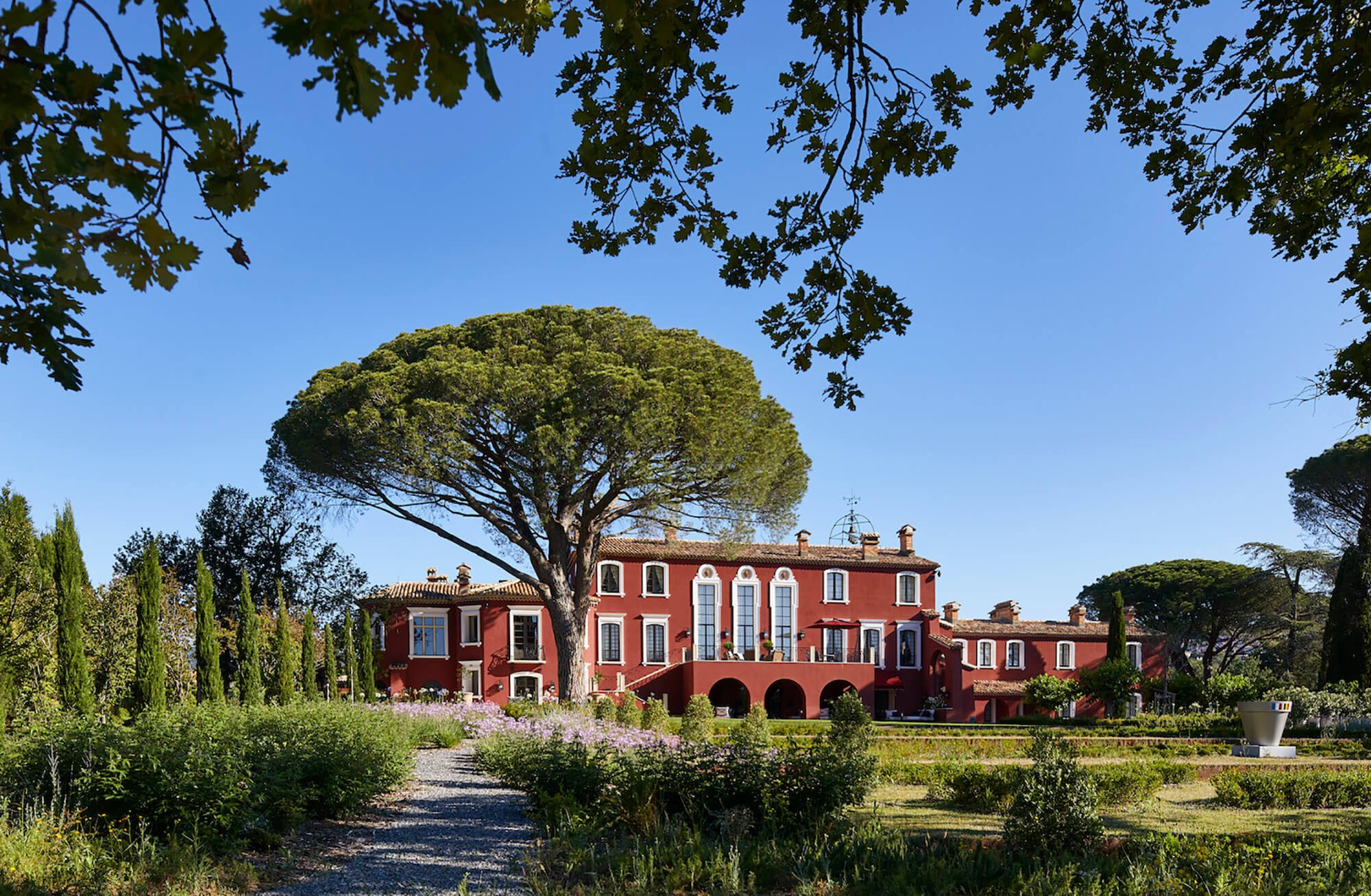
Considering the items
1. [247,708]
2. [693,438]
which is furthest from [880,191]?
[693,438]

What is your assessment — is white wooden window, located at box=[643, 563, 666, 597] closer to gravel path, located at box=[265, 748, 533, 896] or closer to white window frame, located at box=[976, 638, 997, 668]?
white window frame, located at box=[976, 638, 997, 668]

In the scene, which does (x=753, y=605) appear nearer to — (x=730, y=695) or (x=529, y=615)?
(x=730, y=695)

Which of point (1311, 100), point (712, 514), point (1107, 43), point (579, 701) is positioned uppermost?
point (1107, 43)

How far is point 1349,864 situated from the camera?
625 cm

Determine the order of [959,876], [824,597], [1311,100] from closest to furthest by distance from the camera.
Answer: [1311,100]
[959,876]
[824,597]

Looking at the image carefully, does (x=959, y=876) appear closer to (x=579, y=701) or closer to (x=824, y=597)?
(x=579, y=701)

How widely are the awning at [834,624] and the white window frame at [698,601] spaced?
133 inches

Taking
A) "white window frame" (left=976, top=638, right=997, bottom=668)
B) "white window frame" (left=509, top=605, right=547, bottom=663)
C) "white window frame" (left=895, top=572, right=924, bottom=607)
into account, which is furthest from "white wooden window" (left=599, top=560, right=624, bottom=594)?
"white window frame" (left=976, top=638, right=997, bottom=668)

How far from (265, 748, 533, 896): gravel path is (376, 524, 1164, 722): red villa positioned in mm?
19118

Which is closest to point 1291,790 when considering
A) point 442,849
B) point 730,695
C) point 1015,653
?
point 442,849

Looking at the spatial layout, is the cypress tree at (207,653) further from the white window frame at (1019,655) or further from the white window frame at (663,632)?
the white window frame at (1019,655)

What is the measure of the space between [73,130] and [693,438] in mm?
21360

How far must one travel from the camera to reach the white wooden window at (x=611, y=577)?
108ft

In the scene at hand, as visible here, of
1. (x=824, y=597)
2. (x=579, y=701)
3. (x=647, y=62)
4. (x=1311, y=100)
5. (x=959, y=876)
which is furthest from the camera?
(x=824, y=597)
